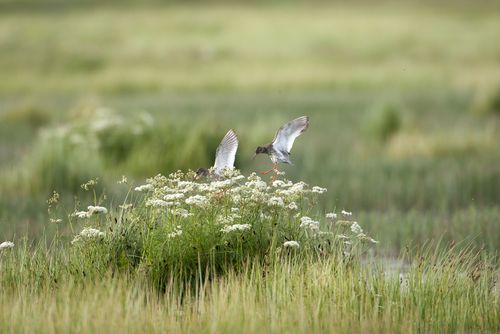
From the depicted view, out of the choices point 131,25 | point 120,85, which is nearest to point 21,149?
point 120,85

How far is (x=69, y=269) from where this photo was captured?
8.75 metres

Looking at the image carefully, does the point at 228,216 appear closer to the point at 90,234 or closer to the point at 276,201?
the point at 276,201

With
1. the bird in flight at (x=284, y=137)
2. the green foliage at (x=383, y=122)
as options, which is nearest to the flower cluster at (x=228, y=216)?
the bird in flight at (x=284, y=137)

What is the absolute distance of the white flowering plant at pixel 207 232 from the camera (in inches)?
345

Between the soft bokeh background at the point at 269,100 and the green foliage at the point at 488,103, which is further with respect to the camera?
the green foliage at the point at 488,103

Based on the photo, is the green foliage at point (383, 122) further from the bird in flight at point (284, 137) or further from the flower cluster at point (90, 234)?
the bird in flight at point (284, 137)

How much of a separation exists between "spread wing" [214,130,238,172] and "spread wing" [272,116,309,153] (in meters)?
0.31

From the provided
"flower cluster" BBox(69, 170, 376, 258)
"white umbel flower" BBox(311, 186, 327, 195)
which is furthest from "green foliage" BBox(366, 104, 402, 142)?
"white umbel flower" BBox(311, 186, 327, 195)

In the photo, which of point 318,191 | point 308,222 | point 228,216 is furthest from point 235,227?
point 318,191

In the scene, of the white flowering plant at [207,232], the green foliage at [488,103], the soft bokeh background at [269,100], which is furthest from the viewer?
the green foliage at [488,103]

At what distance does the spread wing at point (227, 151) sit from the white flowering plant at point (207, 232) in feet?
0.59

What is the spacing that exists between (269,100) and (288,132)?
2906 centimetres

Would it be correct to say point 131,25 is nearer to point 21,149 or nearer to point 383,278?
point 21,149

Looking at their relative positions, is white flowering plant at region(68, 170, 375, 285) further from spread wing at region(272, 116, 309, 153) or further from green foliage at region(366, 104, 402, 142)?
green foliage at region(366, 104, 402, 142)
